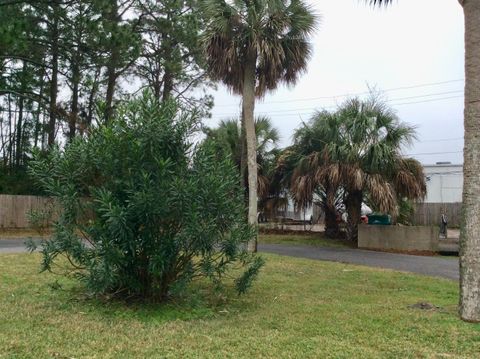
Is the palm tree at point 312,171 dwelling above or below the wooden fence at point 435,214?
above

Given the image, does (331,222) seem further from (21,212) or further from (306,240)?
(21,212)

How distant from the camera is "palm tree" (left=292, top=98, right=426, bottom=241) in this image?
16.0 meters

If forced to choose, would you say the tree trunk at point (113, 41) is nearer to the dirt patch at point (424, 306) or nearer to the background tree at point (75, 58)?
the background tree at point (75, 58)

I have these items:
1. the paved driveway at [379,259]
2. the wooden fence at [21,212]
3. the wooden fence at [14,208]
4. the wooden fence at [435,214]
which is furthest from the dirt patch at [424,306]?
the wooden fence at [435,214]

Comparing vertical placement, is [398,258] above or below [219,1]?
below

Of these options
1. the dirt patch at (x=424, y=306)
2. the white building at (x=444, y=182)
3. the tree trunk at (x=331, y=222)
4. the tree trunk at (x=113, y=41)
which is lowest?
the dirt patch at (x=424, y=306)

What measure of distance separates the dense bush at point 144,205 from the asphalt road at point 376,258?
657cm

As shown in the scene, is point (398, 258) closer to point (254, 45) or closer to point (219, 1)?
point (254, 45)

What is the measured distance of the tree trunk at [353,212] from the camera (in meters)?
17.7

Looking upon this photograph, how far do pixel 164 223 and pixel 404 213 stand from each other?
14.4 meters

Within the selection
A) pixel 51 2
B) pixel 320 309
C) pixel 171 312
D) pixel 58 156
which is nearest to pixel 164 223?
pixel 171 312

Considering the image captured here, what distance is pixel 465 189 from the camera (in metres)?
6.39

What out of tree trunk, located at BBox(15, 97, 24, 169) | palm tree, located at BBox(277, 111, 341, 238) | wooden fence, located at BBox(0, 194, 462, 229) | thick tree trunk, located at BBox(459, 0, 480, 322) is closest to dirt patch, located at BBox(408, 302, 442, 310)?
thick tree trunk, located at BBox(459, 0, 480, 322)

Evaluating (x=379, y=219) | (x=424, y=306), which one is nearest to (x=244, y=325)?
(x=424, y=306)
